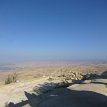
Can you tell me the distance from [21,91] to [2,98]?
1686 millimetres

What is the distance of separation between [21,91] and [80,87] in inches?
210

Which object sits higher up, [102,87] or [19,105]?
[102,87]

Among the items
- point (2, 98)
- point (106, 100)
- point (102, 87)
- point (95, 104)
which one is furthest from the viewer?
point (2, 98)

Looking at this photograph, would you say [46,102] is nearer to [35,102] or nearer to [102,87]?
[35,102]

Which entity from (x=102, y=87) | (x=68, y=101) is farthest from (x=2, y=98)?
(x=68, y=101)

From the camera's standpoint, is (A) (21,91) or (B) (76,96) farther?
(A) (21,91)

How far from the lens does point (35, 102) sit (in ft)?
38.3

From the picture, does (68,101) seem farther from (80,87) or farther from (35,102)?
(80,87)

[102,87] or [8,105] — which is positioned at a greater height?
[102,87]

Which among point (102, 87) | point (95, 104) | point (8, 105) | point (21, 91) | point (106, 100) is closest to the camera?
point (95, 104)

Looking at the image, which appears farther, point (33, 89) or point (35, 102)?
point (33, 89)

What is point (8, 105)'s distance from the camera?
583 inches

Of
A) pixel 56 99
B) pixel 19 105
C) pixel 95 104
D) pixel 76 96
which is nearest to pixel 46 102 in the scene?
pixel 56 99

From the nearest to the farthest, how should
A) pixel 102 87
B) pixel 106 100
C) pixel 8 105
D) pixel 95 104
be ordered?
pixel 95 104 → pixel 106 100 → pixel 102 87 → pixel 8 105
